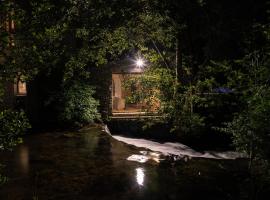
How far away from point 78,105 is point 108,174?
887cm

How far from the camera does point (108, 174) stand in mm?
10883

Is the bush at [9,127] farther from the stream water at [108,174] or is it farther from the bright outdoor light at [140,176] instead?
the bright outdoor light at [140,176]

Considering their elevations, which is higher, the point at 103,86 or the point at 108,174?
the point at 103,86

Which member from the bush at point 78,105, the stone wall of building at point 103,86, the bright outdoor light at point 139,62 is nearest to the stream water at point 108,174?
the bush at point 78,105

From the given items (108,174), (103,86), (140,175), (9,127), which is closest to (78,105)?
(103,86)

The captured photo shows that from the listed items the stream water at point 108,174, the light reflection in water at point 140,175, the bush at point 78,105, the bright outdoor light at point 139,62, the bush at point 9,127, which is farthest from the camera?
the bright outdoor light at point 139,62

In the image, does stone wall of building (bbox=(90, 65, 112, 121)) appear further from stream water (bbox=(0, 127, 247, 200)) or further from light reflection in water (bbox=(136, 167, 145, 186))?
light reflection in water (bbox=(136, 167, 145, 186))

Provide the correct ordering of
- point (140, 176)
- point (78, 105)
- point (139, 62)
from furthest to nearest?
1. point (139, 62)
2. point (78, 105)
3. point (140, 176)

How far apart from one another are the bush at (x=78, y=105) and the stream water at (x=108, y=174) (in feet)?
13.2

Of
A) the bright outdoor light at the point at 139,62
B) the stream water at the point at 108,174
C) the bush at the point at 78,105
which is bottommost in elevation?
the stream water at the point at 108,174

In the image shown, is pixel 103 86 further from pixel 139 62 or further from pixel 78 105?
pixel 78 105

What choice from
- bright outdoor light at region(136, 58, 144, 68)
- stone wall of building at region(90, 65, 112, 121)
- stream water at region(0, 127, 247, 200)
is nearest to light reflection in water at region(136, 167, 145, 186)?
stream water at region(0, 127, 247, 200)

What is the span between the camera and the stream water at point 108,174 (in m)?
9.29

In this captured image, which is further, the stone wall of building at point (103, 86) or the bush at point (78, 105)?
the stone wall of building at point (103, 86)
